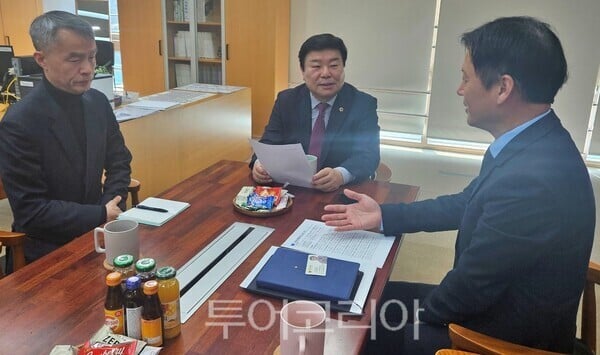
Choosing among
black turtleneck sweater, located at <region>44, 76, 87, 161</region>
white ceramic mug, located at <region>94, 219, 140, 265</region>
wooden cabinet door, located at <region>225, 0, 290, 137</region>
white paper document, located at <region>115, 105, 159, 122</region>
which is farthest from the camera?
wooden cabinet door, located at <region>225, 0, 290, 137</region>

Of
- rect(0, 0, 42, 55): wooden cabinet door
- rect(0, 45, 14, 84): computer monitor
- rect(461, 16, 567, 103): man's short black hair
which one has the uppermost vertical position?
rect(0, 0, 42, 55): wooden cabinet door

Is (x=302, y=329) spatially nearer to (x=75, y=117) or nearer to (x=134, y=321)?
(x=134, y=321)

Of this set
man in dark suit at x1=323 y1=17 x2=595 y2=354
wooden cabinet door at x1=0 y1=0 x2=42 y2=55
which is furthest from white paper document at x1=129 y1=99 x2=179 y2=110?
wooden cabinet door at x1=0 y1=0 x2=42 y2=55

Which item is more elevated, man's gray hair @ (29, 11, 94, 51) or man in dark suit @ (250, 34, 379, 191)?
man's gray hair @ (29, 11, 94, 51)

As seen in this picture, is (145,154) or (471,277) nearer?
(471,277)

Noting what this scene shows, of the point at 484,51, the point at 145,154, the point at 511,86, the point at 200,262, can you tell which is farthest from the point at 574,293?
the point at 145,154

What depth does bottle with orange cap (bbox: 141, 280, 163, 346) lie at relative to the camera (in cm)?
88

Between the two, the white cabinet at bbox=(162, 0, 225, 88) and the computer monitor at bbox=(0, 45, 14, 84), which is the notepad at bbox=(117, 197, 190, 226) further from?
the white cabinet at bbox=(162, 0, 225, 88)

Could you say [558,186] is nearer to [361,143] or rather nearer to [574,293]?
[574,293]

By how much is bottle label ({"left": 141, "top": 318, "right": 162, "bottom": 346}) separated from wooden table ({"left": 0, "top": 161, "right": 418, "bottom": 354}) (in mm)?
37

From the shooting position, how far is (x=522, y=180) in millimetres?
1070

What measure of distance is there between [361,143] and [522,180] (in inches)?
44.7

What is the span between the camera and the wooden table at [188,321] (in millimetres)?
959

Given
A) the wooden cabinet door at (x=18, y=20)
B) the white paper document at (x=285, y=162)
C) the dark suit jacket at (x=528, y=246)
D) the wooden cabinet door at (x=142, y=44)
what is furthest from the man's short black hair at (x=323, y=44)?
the wooden cabinet door at (x=18, y=20)
